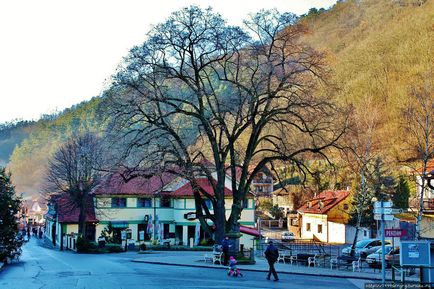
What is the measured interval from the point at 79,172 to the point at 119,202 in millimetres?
6278

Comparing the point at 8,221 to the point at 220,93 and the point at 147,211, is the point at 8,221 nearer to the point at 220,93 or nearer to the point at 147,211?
the point at 220,93

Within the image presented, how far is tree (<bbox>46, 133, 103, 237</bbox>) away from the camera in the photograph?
56031 mm

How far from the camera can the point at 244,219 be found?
62.8m

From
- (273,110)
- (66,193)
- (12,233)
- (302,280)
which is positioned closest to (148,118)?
(273,110)

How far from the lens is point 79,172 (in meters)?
57.7

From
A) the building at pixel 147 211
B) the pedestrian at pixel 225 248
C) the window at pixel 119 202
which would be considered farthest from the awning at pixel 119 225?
the pedestrian at pixel 225 248

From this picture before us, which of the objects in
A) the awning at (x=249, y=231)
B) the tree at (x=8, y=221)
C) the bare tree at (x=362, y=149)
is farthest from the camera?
the awning at (x=249, y=231)

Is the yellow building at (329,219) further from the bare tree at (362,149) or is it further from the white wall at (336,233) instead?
the bare tree at (362,149)

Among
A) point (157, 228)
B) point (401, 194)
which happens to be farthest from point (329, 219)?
point (157, 228)

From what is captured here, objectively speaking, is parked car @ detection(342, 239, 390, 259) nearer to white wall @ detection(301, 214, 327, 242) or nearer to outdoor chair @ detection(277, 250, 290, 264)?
outdoor chair @ detection(277, 250, 290, 264)

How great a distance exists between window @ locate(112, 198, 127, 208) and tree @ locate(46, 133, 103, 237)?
285 cm

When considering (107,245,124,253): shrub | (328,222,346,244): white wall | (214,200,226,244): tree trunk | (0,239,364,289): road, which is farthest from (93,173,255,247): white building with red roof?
(0,239,364,289): road

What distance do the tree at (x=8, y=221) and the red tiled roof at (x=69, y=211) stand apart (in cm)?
2484

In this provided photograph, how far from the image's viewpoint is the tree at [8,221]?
33625 millimetres
